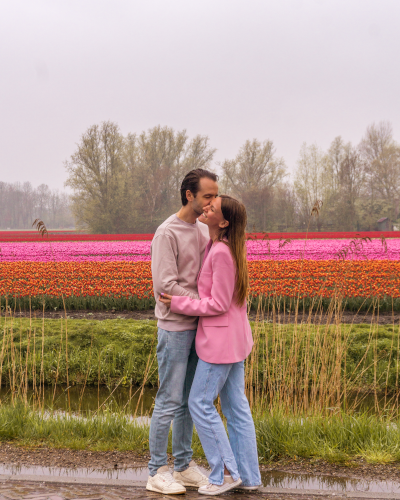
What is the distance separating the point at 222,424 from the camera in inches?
115

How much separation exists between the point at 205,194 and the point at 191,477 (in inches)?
62.7

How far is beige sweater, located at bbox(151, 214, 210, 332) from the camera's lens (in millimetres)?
2891

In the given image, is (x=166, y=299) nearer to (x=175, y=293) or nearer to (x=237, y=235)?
(x=175, y=293)

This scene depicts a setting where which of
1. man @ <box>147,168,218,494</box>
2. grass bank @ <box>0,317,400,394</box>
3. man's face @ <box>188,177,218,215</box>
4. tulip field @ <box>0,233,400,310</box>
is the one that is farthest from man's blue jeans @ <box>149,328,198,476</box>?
grass bank @ <box>0,317,400,394</box>

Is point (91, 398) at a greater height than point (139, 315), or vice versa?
point (139, 315)

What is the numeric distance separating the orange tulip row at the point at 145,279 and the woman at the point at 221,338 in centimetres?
446

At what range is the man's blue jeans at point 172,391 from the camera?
294 cm

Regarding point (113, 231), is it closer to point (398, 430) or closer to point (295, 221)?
point (295, 221)

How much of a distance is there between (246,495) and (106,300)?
738 centimetres

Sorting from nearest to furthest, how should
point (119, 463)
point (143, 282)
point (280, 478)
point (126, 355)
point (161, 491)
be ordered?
point (161, 491), point (280, 478), point (119, 463), point (126, 355), point (143, 282)

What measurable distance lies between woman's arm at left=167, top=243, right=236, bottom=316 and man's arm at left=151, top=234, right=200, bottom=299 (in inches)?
2.9

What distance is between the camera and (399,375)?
6137mm

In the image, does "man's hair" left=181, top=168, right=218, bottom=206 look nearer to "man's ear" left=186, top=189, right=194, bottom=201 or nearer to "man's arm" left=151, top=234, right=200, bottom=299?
"man's ear" left=186, top=189, right=194, bottom=201

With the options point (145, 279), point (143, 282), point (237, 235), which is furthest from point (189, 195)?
point (145, 279)
